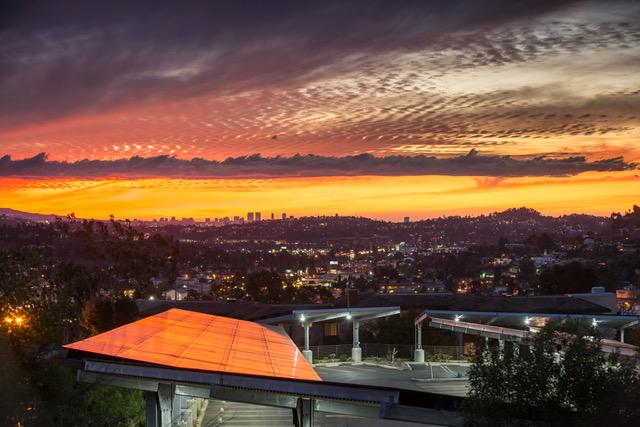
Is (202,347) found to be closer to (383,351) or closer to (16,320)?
(16,320)

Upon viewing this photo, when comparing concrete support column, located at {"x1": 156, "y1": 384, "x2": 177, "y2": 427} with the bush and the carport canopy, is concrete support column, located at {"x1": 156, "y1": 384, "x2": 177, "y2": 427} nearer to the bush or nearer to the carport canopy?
the carport canopy

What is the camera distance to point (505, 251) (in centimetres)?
14338

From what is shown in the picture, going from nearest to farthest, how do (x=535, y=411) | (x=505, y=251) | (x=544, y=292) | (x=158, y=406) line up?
1. (x=535, y=411)
2. (x=158, y=406)
3. (x=544, y=292)
4. (x=505, y=251)

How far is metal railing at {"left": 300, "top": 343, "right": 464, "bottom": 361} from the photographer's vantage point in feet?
102

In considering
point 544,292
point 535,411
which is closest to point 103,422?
point 535,411

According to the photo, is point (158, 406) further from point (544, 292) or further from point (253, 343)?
point (544, 292)

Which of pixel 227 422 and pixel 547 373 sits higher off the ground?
pixel 547 373

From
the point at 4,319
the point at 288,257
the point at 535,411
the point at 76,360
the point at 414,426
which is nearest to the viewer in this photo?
the point at 535,411

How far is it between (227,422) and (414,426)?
17.2ft

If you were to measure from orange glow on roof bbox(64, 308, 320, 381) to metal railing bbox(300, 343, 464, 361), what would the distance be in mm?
9926

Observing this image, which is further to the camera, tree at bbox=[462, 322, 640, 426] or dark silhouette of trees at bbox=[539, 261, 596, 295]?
dark silhouette of trees at bbox=[539, 261, 596, 295]

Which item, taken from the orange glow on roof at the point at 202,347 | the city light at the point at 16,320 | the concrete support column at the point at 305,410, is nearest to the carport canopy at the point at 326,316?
the orange glow on roof at the point at 202,347

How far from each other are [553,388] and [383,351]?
72.9 feet

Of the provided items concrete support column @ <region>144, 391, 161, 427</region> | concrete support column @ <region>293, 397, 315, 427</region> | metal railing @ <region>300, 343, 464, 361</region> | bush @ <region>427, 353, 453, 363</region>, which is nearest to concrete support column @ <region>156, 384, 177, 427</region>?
concrete support column @ <region>144, 391, 161, 427</region>
